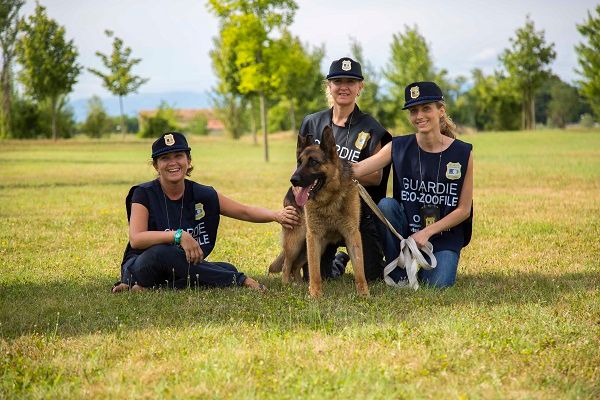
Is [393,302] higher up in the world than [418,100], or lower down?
lower down

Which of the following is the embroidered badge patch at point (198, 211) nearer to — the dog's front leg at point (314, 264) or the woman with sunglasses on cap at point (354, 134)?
the dog's front leg at point (314, 264)

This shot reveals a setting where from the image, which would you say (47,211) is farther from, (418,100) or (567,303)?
(567,303)

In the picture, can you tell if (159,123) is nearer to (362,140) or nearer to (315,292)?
(362,140)

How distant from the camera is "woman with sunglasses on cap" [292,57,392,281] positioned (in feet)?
22.1

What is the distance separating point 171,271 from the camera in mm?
6250

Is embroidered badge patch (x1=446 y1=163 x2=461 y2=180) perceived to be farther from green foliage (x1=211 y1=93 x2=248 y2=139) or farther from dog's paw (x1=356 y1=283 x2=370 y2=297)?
green foliage (x1=211 y1=93 x2=248 y2=139)

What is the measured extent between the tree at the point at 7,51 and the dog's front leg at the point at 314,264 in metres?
61.2

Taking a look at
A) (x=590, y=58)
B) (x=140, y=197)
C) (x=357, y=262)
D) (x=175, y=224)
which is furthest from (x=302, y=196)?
(x=590, y=58)

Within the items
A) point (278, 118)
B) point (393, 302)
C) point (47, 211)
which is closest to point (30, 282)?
point (393, 302)

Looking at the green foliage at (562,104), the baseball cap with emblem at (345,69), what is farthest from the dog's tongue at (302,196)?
the green foliage at (562,104)

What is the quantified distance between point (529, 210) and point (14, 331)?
973 centimetres

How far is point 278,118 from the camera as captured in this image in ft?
245

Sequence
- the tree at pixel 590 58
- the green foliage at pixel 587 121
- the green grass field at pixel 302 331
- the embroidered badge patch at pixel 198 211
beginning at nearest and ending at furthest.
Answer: the green grass field at pixel 302 331
the embroidered badge patch at pixel 198 211
the tree at pixel 590 58
the green foliage at pixel 587 121

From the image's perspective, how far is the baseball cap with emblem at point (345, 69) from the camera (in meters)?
6.57
